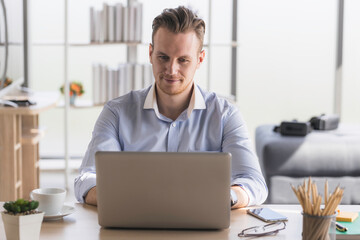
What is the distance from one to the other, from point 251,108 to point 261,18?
1397 millimetres

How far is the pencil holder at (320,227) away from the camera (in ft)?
5.05

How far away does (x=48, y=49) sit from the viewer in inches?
273

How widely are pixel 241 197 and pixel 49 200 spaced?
578mm

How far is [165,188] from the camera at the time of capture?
5.36 feet

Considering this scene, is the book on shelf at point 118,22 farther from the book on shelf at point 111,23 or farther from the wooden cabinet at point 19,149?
the wooden cabinet at point 19,149

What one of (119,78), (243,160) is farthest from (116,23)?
(243,160)

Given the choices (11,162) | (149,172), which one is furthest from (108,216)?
(11,162)

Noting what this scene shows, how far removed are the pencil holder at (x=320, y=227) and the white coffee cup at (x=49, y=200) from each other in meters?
0.69

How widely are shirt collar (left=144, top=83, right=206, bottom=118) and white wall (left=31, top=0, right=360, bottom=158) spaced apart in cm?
374

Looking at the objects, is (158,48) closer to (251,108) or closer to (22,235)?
(22,235)

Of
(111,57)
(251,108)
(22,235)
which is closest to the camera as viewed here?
(22,235)

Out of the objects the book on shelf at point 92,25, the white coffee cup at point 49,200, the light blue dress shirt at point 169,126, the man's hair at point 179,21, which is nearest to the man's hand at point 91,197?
the white coffee cup at point 49,200

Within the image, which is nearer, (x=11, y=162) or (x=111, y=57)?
(x=11, y=162)

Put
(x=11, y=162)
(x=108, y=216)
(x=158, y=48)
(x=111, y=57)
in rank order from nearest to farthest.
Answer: (x=108, y=216) < (x=158, y=48) < (x=11, y=162) < (x=111, y=57)
